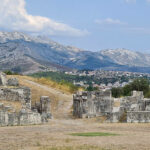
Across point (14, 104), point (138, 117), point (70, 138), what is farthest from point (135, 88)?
point (70, 138)

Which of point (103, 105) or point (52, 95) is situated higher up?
point (52, 95)

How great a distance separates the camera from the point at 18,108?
44.5m

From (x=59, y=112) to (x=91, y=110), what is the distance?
5.90 m

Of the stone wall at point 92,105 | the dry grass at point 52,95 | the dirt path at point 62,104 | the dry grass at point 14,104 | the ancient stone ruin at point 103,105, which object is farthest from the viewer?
the dry grass at point 52,95

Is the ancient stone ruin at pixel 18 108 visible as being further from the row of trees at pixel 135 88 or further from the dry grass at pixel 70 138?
the row of trees at pixel 135 88

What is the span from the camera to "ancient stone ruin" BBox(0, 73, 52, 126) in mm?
41278

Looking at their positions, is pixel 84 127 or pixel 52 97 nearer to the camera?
pixel 84 127

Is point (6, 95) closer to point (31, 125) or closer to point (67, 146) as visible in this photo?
point (31, 125)

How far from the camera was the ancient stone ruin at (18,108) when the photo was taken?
41278 mm

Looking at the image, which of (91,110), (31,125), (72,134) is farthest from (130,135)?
(91,110)

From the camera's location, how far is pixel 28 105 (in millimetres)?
48000

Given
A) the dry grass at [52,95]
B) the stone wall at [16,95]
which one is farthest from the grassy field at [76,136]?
the dry grass at [52,95]

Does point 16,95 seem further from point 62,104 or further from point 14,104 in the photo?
point 62,104

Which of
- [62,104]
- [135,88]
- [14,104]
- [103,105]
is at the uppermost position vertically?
[135,88]
